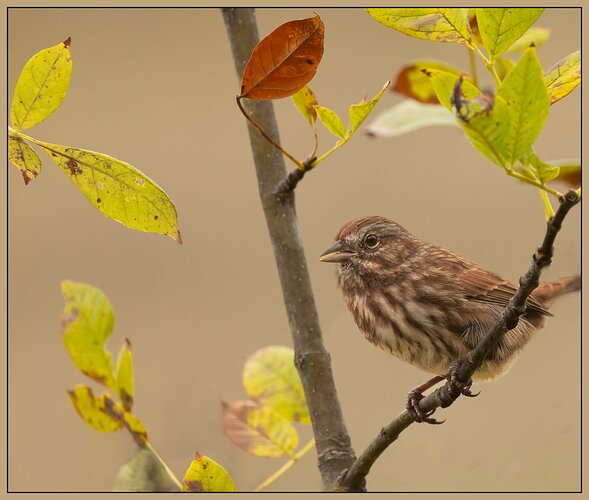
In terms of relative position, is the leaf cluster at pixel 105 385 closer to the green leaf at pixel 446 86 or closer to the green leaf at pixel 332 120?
the green leaf at pixel 332 120

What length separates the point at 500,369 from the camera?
2.68 meters

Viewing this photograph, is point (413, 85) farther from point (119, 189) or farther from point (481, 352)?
point (119, 189)

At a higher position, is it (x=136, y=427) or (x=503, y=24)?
Answer: (x=503, y=24)

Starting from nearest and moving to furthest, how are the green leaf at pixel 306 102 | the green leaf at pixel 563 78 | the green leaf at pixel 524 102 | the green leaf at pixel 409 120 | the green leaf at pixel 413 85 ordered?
the green leaf at pixel 524 102
the green leaf at pixel 563 78
the green leaf at pixel 306 102
the green leaf at pixel 409 120
the green leaf at pixel 413 85

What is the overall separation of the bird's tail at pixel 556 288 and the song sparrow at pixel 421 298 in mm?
26

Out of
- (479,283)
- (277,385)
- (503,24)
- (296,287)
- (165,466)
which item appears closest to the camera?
(503,24)

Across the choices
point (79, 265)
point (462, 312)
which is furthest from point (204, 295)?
point (462, 312)

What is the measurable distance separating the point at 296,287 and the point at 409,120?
21.7 inches

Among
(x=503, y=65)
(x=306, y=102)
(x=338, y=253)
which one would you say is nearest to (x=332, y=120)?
(x=306, y=102)

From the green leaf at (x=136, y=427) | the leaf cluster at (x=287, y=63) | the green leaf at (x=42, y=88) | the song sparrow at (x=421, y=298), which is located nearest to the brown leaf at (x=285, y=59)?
the leaf cluster at (x=287, y=63)

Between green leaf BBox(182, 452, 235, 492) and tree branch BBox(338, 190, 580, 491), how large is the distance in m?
0.46

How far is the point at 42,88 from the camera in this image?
61.9 inches

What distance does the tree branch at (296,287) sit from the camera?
224 centimetres

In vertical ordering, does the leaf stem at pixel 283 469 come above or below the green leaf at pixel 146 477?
below
